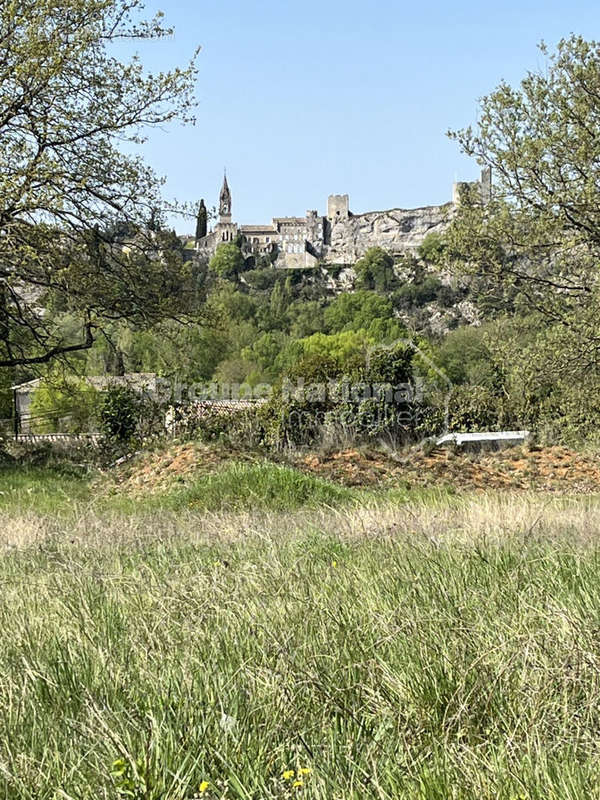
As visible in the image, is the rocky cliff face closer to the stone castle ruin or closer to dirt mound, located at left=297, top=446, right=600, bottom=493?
the stone castle ruin

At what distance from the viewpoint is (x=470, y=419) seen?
17766 millimetres

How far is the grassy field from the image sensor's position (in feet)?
6.54

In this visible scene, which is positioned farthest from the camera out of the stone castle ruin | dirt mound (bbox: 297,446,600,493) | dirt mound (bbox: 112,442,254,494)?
the stone castle ruin

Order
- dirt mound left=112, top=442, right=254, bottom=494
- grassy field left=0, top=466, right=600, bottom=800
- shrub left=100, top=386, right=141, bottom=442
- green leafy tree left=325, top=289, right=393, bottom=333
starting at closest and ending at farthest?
grassy field left=0, top=466, right=600, bottom=800 → dirt mound left=112, top=442, right=254, bottom=494 → shrub left=100, top=386, right=141, bottom=442 → green leafy tree left=325, top=289, right=393, bottom=333

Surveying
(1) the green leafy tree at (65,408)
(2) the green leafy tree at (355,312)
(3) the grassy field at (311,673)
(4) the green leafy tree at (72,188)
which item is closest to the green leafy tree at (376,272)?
(2) the green leafy tree at (355,312)

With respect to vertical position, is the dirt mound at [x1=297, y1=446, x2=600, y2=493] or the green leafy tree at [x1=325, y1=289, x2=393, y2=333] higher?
the green leafy tree at [x1=325, y1=289, x2=393, y2=333]

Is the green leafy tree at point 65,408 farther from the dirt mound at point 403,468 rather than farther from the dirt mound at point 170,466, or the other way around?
the dirt mound at point 403,468

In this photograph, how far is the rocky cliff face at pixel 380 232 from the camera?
155125mm

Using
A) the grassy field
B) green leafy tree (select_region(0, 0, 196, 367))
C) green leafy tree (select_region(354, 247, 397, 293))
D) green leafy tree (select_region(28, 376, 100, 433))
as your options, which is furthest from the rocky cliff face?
the grassy field

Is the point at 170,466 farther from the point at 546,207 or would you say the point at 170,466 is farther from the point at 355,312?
the point at 355,312

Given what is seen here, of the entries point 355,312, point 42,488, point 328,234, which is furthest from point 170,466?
point 328,234

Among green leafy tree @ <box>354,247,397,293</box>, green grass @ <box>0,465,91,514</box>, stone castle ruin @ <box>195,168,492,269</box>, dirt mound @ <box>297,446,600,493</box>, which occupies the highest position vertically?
stone castle ruin @ <box>195,168,492,269</box>

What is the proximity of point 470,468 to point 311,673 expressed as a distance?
11.7 metres

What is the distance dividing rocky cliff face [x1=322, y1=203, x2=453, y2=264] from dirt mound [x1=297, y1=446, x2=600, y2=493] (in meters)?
139
